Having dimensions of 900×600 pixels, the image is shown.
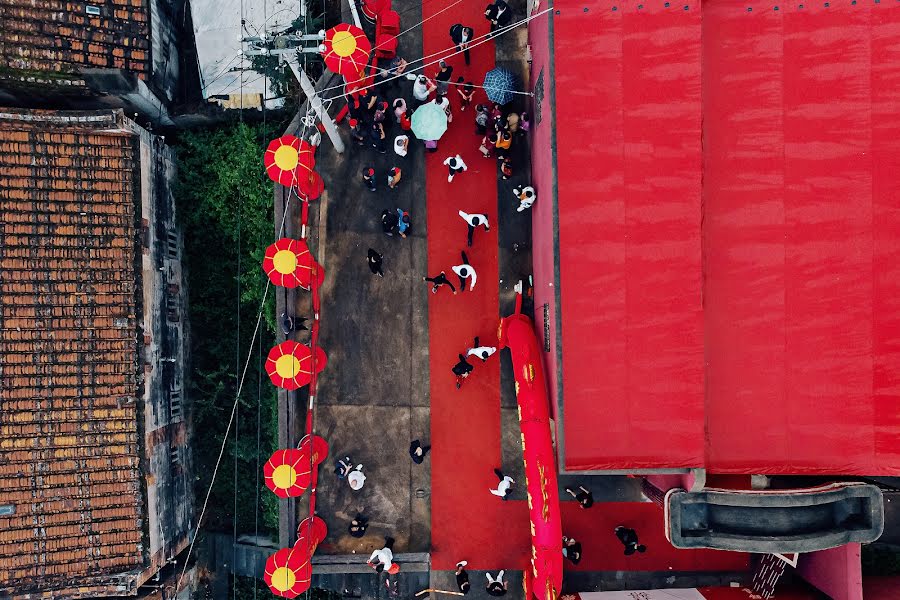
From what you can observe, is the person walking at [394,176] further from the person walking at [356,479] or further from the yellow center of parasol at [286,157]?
the person walking at [356,479]

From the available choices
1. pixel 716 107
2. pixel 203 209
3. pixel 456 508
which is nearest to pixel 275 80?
pixel 203 209

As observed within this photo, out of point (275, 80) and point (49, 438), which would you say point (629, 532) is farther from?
point (275, 80)

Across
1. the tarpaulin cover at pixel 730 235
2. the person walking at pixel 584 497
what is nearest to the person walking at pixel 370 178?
the tarpaulin cover at pixel 730 235

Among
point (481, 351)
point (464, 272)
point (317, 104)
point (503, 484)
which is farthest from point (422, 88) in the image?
point (503, 484)

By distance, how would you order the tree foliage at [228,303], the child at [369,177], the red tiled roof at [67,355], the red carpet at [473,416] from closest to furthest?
the red tiled roof at [67,355], the child at [369,177], the red carpet at [473,416], the tree foliage at [228,303]

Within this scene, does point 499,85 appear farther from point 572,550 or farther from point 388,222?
point 572,550

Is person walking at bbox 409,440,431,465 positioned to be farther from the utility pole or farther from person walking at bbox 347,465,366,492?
the utility pole

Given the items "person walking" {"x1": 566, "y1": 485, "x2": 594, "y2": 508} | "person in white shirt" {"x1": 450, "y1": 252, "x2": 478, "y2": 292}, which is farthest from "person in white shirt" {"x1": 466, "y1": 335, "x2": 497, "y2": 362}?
"person walking" {"x1": 566, "y1": 485, "x2": 594, "y2": 508}
